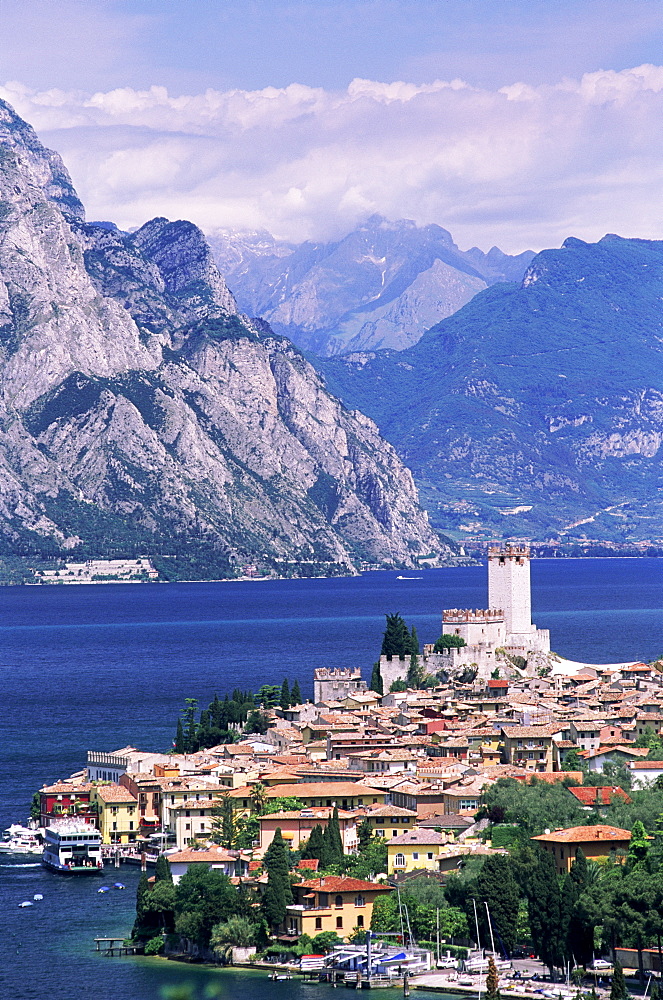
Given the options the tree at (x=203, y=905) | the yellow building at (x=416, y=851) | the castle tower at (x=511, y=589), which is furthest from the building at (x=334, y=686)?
the tree at (x=203, y=905)

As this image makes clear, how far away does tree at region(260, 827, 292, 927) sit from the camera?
70.2 metres

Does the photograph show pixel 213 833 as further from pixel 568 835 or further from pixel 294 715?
pixel 294 715

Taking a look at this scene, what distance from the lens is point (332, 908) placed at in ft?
230

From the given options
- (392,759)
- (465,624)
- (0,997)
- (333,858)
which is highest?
(465,624)

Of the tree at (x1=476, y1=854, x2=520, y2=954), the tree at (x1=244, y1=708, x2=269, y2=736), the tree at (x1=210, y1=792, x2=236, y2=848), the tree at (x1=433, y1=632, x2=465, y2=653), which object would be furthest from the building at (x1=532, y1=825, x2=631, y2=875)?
the tree at (x1=433, y1=632, x2=465, y2=653)

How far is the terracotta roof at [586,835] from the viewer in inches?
2832

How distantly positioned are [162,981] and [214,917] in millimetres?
4301

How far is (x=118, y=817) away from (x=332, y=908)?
80.0 feet

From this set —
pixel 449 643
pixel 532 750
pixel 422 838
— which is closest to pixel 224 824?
pixel 422 838

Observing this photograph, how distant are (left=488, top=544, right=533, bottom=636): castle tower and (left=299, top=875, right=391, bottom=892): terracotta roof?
6380 centimetres

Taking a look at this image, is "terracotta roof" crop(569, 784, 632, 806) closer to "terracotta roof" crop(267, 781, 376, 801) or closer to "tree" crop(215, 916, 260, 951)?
"terracotta roof" crop(267, 781, 376, 801)

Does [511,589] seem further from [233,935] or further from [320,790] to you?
[233,935]

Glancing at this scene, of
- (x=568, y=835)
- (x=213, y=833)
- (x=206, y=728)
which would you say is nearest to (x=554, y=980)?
(x=568, y=835)

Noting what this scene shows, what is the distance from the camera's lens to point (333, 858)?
3002 inches
